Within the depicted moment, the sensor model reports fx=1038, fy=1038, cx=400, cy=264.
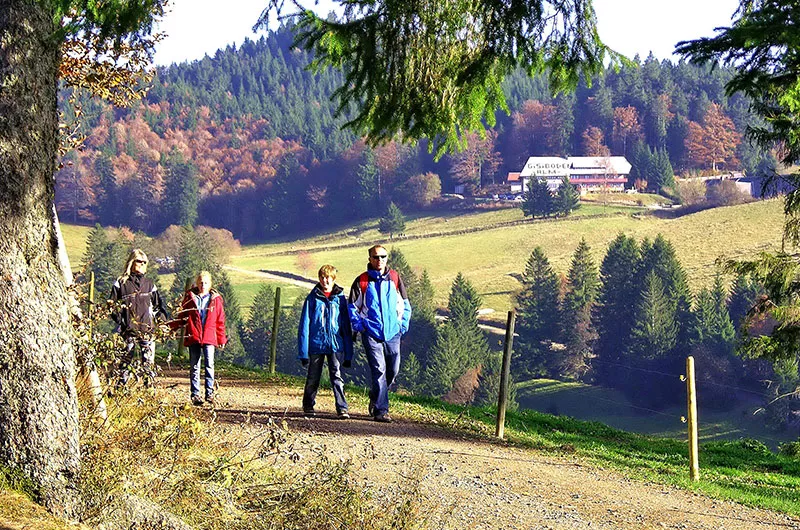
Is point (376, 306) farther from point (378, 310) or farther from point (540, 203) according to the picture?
point (540, 203)

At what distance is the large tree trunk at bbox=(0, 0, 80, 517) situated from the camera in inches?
240

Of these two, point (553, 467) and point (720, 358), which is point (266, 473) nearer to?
point (553, 467)

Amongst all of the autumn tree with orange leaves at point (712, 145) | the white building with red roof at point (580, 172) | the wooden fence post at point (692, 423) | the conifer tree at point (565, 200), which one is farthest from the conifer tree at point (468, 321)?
the autumn tree with orange leaves at point (712, 145)

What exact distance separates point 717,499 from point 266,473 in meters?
4.62

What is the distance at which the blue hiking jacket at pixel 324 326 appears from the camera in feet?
34.5

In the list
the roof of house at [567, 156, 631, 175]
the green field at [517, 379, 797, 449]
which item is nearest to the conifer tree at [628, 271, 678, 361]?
the green field at [517, 379, 797, 449]

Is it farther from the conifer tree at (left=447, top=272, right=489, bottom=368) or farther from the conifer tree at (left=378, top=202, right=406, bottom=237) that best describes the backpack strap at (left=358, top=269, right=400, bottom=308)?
the conifer tree at (left=378, top=202, right=406, bottom=237)

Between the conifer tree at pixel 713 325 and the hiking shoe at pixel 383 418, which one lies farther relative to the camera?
the conifer tree at pixel 713 325

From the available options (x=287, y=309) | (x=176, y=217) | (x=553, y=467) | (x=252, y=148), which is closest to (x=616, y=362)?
(x=287, y=309)

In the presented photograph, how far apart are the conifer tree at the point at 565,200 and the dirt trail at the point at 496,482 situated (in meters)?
117

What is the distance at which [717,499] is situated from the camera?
9883 millimetres

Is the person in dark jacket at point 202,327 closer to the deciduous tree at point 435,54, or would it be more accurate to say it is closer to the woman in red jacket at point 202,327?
the woman in red jacket at point 202,327

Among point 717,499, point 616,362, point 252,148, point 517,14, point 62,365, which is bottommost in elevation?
point 616,362

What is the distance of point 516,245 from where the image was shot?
114312 mm
